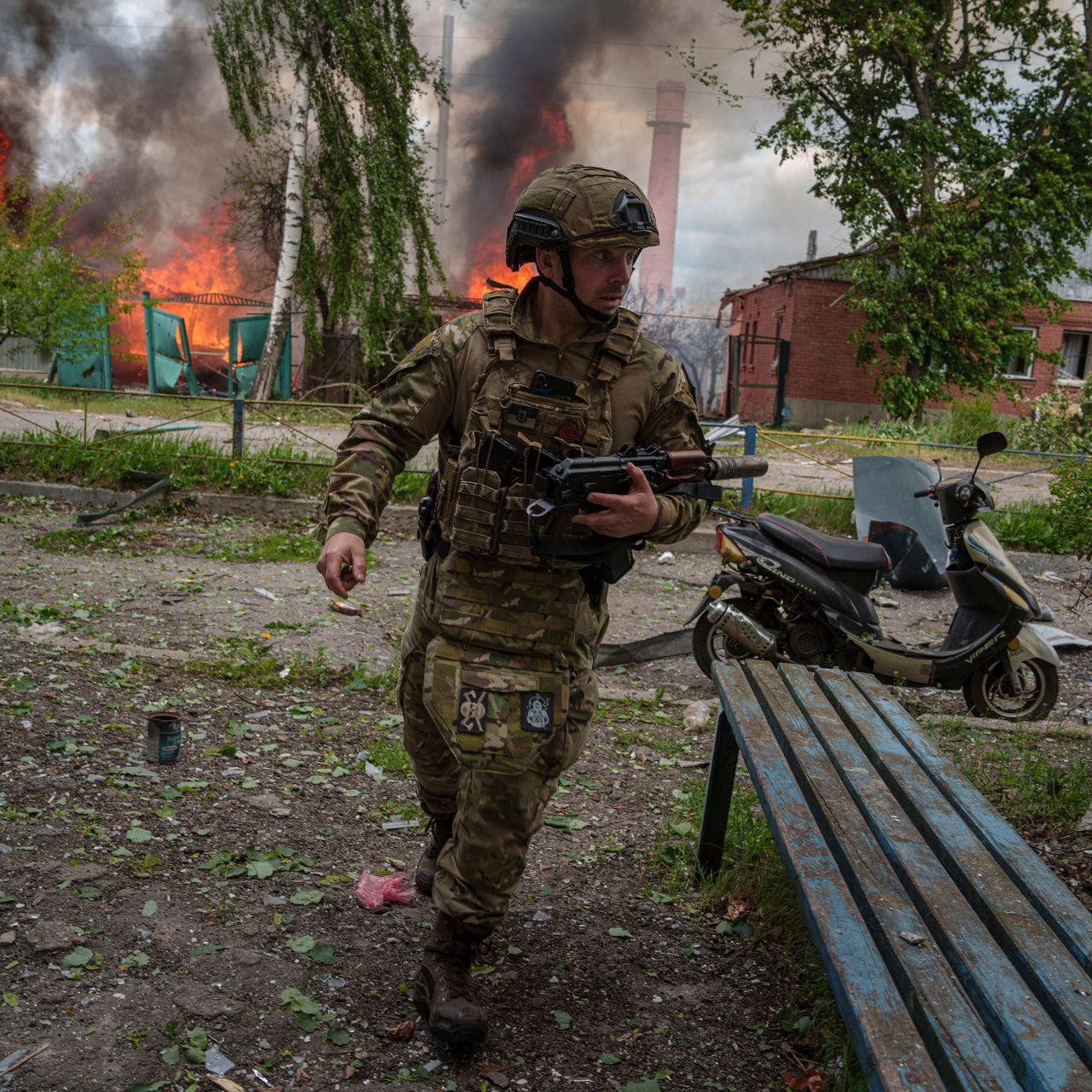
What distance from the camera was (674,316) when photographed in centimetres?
3256

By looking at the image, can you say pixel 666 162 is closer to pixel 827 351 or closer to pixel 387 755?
pixel 827 351

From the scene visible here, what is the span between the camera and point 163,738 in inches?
157

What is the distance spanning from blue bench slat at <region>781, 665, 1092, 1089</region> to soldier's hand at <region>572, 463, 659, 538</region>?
0.86 meters

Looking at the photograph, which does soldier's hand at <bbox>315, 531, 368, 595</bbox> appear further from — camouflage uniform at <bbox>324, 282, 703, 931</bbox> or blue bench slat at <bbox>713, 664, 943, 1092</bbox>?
blue bench slat at <bbox>713, 664, 943, 1092</bbox>

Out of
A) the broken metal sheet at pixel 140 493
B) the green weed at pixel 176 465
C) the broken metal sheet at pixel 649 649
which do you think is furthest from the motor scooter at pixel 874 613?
the broken metal sheet at pixel 140 493

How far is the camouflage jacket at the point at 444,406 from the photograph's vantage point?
2689mm

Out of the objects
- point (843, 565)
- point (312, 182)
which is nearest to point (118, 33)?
point (312, 182)

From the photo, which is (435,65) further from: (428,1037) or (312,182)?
(428,1037)

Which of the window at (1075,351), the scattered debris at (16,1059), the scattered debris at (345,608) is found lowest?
the scattered debris at (16,1059)

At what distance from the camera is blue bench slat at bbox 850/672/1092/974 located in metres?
1.96

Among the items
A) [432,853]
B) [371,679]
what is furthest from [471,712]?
[371,679]

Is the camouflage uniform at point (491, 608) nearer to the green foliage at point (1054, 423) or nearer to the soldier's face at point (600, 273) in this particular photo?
the soldier's face at point (600, 273)

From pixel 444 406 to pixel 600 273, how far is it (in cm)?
51

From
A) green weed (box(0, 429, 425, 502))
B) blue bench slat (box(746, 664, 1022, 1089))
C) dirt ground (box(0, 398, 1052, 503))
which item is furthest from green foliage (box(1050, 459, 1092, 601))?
green weed (box(0, 429, 425, 502))
